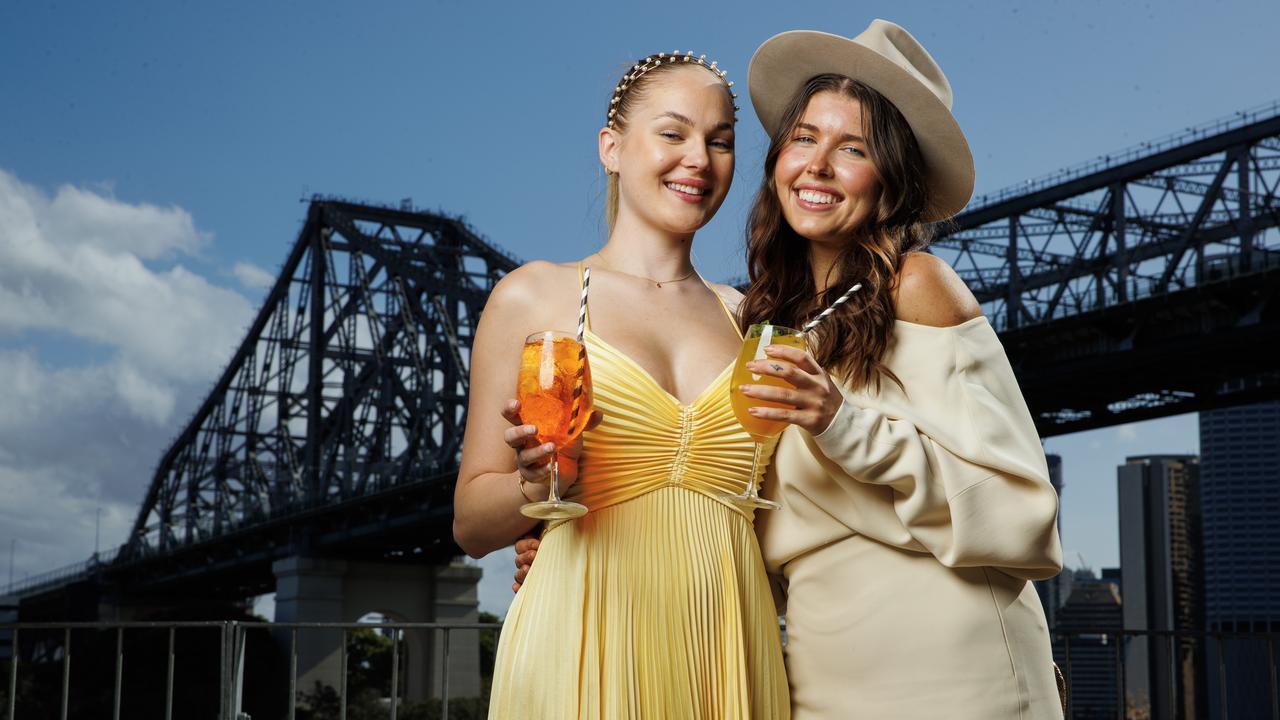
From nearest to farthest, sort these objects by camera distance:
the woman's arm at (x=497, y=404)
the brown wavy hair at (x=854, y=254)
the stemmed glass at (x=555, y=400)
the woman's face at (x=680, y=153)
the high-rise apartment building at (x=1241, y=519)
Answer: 1. the stemmed glass at (x=555, y=400)
2. the brown wavy hair at (x=854, y=254)
3. the woman's arm at (x=497, y=404)
4. the woman's face at (x=680, y=153)
5. the high-rise apartment building at (x=1241, y=519)

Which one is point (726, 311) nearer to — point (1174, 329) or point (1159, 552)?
point (1174, 329)

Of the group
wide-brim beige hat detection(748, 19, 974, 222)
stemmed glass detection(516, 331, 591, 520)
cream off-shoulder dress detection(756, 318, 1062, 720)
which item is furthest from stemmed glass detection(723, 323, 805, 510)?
wide-brim beige hat detection(748, 19, 974, 222)

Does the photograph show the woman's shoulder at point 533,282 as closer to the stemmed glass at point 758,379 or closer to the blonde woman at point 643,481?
the blonde woman at point 643,481

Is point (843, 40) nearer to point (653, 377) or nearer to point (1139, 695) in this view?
point (653, 377)

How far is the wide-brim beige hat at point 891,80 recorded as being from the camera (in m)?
2.43

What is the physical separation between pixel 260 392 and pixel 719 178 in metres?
55.9

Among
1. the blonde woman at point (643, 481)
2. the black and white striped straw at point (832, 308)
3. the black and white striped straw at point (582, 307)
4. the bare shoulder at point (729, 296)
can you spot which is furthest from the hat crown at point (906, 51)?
the black and white striped straw at point (582, 307)

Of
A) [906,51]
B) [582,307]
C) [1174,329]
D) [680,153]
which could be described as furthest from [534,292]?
[1174,329]

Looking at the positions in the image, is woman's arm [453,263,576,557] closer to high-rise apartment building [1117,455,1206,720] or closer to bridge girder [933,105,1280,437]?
bridge girder [933,105,1280,437]

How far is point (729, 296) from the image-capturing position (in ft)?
8.95

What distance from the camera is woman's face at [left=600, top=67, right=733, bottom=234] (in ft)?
8.32

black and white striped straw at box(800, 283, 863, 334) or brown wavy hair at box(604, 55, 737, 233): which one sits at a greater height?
brown wavy hair at box(604, 55, 737, 233)

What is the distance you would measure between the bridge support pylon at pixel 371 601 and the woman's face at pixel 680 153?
1443 inches

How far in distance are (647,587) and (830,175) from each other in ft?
2.73
